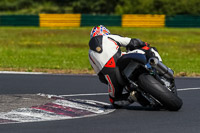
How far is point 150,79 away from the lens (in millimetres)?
8906

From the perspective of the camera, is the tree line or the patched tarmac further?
the tree line

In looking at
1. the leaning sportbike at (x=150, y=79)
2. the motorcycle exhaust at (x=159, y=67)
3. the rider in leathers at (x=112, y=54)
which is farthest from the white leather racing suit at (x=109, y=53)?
the motorcycle exhaust at (x=159, y=67)

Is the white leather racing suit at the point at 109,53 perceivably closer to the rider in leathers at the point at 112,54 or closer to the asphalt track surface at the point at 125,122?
the rider in leathers at the point at 112,54

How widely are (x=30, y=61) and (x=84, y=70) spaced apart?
353 centimetres

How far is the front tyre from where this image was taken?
8.88 m

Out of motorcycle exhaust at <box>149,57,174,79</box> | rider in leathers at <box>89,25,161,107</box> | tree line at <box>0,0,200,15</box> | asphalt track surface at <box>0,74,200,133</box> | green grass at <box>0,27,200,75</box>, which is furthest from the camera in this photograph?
tree line at <box>0,0,200,15</box>

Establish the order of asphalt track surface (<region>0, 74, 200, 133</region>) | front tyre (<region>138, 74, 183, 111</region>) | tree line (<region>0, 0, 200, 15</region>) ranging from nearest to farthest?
asphalt track surface (<region>0, 74, 200, 133</region>) → front tyre (<region>138, 74, 183, 111</region>) → tree line (<region>0, 0, 200, 15</region>)

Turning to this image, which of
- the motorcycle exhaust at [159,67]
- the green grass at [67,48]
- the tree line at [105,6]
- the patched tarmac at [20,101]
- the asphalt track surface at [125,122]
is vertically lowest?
the tree line at [105,6]

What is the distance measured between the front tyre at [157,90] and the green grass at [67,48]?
759cm

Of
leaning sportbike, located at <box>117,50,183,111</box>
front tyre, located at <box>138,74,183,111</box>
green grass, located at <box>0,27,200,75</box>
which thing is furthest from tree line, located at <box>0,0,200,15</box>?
front tyre, located at <box>138,74,183,111</box>

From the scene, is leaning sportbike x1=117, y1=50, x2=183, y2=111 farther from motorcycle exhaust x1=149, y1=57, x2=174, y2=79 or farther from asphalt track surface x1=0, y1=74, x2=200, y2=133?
asphalt track surface x1=0, y1=74, x2=200, y2=133

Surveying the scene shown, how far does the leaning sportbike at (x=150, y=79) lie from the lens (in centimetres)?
888

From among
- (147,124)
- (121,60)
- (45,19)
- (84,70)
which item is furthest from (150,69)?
(45,19)

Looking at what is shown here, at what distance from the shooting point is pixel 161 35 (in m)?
35.5
